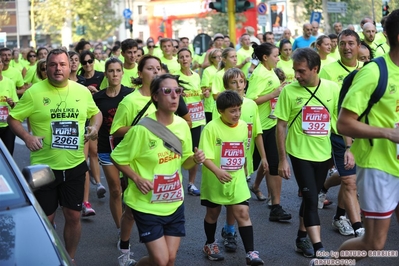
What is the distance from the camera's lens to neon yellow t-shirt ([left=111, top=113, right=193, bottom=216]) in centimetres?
588

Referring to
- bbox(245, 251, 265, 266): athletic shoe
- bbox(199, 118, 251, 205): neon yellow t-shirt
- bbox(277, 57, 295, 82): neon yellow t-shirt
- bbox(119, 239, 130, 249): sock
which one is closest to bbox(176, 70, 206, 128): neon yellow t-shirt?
bbox(277, 57, 295, 82): neon yellow t-shirt

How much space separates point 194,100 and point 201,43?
1249cm

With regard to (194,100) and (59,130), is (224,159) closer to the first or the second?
(59,130)

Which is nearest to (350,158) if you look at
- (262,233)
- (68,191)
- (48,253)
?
(262,233)

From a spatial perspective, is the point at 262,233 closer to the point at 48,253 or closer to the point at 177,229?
the point at 177,229

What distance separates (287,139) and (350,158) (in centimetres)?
68

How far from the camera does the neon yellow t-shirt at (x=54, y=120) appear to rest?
22.9 feet

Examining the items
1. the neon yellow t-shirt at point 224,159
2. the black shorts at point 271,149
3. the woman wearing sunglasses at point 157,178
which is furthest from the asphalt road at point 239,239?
the woman wearing sunglasses at point 157,178

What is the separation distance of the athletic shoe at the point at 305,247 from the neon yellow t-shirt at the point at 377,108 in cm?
231

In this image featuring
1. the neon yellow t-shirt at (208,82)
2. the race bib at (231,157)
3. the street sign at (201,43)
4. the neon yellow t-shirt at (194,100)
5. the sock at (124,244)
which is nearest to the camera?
the sock at (124,244)

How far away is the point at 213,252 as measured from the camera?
7574mm

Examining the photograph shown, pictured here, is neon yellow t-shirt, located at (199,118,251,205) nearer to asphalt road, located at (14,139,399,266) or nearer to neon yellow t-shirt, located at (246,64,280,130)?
asphalt road, located at (14,139,399,266)

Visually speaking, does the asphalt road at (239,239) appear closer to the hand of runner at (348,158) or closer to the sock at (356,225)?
the sock at (356,225)

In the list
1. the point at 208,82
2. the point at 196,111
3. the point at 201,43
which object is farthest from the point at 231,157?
the point at 201,43
